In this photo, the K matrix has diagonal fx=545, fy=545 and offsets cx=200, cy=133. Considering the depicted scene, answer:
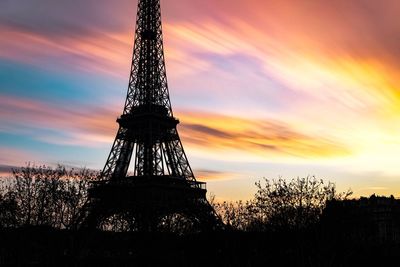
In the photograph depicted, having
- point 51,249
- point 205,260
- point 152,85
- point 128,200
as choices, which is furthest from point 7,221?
point 152,85

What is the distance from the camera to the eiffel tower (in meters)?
74.2

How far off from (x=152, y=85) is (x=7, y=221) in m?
32.3

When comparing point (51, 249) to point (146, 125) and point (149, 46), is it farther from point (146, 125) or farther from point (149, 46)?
point (149, 46)

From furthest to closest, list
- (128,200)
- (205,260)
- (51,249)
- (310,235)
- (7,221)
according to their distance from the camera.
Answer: (128,200) → (7,221) → (51,249) → (205,260) → (310,235)

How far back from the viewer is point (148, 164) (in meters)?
81.3

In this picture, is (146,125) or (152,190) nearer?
(152,190)

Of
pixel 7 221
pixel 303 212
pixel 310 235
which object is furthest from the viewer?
pixel 7 221

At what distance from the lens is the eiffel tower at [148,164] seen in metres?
74.2

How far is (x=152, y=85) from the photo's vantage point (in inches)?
3324

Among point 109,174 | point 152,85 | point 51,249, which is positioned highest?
point 152,85

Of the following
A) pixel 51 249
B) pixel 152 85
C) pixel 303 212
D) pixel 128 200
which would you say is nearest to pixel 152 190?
pixel 128 200

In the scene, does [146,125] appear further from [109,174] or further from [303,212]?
[303,212]

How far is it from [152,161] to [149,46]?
18.0 meters

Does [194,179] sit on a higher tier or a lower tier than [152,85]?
lower
